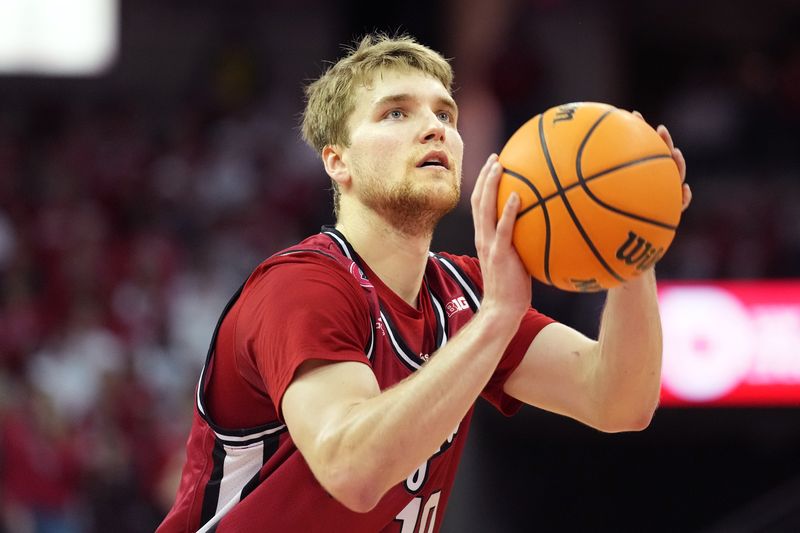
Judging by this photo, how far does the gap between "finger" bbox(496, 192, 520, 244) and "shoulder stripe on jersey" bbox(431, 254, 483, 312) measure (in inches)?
38.8

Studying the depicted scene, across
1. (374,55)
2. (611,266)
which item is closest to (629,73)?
(374,55)

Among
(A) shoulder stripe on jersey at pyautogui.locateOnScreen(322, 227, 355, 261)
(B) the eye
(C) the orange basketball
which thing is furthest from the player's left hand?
(A) shoulder stripe on jersey at pyautogui.locateOnScreen(322, 227, 355, 261)

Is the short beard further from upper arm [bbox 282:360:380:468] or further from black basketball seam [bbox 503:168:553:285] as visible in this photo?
upper arm [bbox 282:360:380:468]

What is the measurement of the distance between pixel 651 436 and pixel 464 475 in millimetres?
1528

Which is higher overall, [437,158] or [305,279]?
[437,158]

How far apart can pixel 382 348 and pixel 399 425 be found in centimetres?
66

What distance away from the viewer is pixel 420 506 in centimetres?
377

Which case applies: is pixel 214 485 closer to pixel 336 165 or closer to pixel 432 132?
pixel 336 165

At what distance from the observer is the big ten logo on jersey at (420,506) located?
12.1 feet

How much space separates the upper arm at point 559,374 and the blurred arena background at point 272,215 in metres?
3.60

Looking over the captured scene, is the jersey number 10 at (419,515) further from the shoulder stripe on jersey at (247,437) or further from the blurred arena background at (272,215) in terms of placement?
the blurred arena background at (272,215)

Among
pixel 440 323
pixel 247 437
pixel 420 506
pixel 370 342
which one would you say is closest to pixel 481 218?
pixel 370 342

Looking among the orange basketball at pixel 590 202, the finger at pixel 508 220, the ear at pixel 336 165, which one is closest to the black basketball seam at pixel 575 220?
the orange basketball at pixel 590 202

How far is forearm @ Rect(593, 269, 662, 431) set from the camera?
3.66 m
